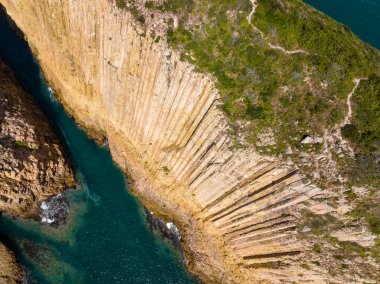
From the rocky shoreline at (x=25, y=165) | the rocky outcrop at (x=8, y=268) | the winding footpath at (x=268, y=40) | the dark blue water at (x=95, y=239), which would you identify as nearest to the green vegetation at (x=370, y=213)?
the winding footpath at (x=268, y=40)

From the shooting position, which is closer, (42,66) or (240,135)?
(240,135)

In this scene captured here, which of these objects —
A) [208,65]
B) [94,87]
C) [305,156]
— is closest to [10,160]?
[94,87]

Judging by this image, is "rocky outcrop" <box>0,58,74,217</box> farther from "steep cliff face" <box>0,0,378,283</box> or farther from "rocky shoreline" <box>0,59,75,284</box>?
"steep cliff face" <box>0,0,378,283</box>

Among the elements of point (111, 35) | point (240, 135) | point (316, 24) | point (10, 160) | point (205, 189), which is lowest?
point (10, 160)

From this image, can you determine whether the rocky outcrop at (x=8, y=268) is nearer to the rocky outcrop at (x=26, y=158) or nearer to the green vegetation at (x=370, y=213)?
the rocky outcrop at (x=26, y=158)

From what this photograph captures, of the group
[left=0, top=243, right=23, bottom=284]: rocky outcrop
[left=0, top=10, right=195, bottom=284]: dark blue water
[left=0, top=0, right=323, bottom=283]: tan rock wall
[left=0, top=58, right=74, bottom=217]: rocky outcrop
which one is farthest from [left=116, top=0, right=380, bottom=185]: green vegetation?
[left=0, top=243, right=23, bottom=284]: rocky outcrop

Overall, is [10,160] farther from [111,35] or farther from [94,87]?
[111,35]
